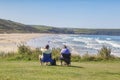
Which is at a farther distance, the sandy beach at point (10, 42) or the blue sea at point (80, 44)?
the blue sea at point (80, 44)

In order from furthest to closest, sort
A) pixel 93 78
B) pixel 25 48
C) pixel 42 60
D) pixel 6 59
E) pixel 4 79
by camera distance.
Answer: pixel 25 48 < pixel 6 59 < pixel 42 60 < pixel 93 78 < pixel 4 79

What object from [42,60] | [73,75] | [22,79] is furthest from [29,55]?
[22,79]

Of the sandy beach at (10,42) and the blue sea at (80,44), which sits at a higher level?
the sandy beach at (10,42)

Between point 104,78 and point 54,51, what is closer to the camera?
point 104,78

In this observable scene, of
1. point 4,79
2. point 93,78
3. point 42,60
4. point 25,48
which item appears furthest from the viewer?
point 25,48

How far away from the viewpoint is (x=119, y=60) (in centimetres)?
2712

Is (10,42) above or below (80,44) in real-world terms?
Answer: above

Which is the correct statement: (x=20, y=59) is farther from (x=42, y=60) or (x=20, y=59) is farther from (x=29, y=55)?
(x=42, y=60)

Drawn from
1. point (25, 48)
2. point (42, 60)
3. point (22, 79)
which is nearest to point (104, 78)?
point (22, 79)

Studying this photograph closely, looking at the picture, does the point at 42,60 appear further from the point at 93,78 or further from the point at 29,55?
the point at 93,78

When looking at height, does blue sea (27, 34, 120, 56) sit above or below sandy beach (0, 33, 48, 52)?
below

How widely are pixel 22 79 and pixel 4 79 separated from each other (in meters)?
0.75

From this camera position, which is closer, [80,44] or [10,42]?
[10,42]

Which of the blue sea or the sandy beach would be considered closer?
the sandy beach
